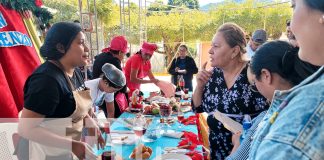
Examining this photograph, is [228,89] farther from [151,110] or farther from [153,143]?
[151,110]

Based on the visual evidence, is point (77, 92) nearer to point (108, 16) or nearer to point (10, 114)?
point (10, 114)

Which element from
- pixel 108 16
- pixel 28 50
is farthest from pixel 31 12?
pixel 108 16

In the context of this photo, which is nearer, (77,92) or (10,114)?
(10,114)

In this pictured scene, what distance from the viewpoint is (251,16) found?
16.7 meters

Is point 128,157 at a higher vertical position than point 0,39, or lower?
lower

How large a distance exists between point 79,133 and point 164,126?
41.5 inches

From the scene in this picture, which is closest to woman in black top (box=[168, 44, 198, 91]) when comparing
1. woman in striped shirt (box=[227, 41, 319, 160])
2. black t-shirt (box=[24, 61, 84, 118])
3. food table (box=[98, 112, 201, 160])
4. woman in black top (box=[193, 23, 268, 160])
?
food table (box=[98, 112, 201, 160])

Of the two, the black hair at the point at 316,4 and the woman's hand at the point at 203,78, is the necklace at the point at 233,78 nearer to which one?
the woman's hand at the point at 203,78

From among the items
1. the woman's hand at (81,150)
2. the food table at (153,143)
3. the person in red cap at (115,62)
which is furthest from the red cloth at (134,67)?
the woman's hand at (81,150)

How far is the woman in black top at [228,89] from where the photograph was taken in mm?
1868

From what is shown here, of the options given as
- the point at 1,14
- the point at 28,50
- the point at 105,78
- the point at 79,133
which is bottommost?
the point at 79,133

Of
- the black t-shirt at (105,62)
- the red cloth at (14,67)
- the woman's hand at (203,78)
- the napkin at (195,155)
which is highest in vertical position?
the red cloth at (14,67)

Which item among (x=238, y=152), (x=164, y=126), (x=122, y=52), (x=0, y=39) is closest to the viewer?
(x=0, y=39)

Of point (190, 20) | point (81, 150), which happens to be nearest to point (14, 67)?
point (81, 150)
